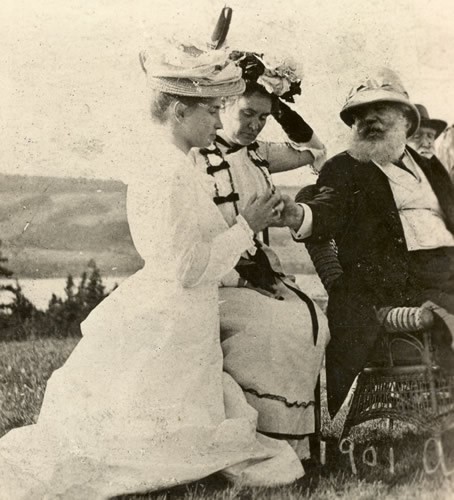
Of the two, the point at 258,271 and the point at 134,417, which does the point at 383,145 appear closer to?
the point at 258,271

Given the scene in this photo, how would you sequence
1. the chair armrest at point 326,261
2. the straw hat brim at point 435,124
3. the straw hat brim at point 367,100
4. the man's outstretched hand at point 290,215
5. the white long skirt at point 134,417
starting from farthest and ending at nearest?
the straw hat brim at point 435,124 < the straw hat brim at point 367,100 < the chair armrest at point 326,261 < the man's outstretched hand at point 290,215 < the white long skirt at point 134,417

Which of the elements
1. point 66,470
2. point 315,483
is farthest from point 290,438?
point 66,470

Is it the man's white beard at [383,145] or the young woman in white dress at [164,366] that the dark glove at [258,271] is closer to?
the young woman in white dress at [164,366]

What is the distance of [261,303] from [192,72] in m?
1.13

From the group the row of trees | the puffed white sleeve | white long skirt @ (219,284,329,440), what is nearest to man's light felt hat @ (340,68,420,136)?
the puffed white sleeve

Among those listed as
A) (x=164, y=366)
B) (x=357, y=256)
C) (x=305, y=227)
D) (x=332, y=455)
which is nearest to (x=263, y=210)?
(x=305, y=227)

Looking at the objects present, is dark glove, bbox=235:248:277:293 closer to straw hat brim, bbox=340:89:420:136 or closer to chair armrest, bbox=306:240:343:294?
chair armrest, bbox=306:240:343:294

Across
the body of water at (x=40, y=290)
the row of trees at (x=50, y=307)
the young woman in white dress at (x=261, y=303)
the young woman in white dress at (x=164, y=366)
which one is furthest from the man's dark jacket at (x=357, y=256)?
the body of water at (x=40, y=290)

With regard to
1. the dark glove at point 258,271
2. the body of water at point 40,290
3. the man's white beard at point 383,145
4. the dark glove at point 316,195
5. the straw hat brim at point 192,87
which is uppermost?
the straw hat brim at point 192,87

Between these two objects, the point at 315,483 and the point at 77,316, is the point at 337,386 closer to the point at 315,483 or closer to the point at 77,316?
the point at 315,483

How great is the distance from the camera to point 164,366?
14.9ft

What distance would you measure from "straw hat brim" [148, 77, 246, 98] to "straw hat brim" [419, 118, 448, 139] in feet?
3.96

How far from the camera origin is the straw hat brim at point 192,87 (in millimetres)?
4617

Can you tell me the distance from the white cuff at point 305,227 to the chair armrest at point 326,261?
0.06 meters
